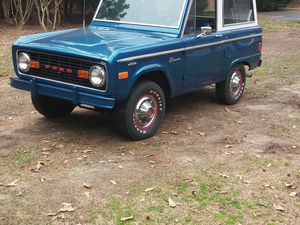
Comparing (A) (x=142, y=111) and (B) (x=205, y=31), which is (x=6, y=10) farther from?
(A) (x=142, y=111)

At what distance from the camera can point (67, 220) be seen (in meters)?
3.86

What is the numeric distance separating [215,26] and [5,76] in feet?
14.5

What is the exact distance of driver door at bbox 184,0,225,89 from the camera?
245 inches

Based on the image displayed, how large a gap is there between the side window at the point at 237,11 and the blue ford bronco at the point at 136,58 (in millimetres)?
15

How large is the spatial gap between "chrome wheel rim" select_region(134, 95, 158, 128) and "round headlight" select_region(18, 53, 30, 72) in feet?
4.75

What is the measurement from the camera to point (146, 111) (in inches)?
224

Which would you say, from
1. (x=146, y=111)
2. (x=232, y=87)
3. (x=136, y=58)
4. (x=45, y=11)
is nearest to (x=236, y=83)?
(x=232, y=87)

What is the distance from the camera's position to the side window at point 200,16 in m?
6.26

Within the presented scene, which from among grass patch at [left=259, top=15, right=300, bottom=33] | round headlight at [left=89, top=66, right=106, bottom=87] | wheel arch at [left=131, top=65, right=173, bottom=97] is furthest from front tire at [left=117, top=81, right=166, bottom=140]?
grass patch at [left=259, top=15, right=300, bottom=33]

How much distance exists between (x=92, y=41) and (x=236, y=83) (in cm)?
293

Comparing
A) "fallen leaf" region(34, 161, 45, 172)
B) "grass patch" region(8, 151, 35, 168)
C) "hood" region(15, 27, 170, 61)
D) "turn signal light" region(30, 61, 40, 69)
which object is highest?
"hood" region(15, 27, 170, 61)

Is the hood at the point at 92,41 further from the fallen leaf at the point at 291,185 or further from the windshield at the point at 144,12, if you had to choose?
the fallen leaf at the point at 291,185

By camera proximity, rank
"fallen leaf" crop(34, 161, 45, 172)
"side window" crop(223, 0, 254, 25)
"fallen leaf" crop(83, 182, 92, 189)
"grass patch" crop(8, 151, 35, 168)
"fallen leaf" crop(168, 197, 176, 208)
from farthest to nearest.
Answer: "side window" crop(223, 0, 254, 25) → "grass patch" crop(8, 151, 35, 168) → "fallen leaf" crop(34, 161, 45, 172) → "fallen leaf" crop(83, 182, 92, 189) → "fallen leaf" crop(168, 197, 176, 208)

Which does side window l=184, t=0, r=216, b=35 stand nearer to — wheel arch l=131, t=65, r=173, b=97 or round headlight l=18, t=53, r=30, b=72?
wheel arch l=131, t=65, r=173, b=97
